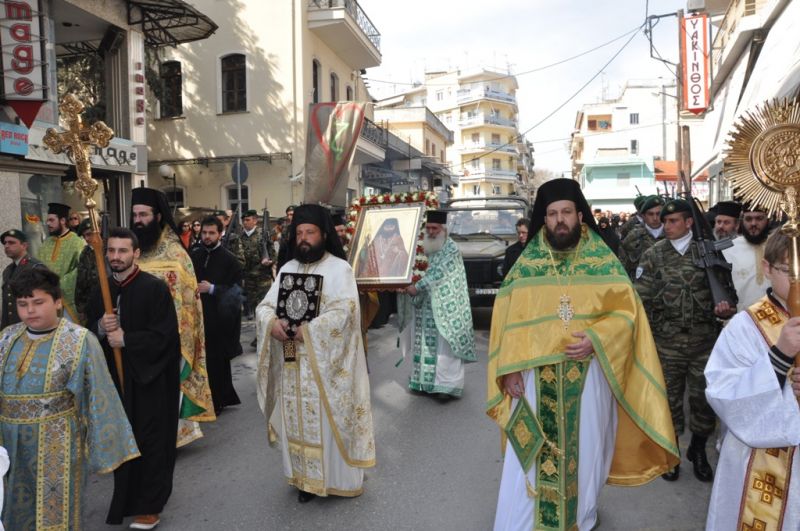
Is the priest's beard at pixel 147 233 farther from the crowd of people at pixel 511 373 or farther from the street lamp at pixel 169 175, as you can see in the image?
the street lamp at pixel 169 175

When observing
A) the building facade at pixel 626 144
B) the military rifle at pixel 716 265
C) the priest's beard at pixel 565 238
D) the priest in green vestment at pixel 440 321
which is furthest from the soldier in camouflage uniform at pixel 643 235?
the building facade at pixel 626 144

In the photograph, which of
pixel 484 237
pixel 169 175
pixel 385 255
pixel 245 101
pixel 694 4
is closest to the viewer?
pixel 385 255

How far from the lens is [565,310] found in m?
3.53

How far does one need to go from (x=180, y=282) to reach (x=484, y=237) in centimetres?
760

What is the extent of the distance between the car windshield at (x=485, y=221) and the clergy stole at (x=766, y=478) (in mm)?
9421

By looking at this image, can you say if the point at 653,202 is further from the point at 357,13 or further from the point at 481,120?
the point at 481,120

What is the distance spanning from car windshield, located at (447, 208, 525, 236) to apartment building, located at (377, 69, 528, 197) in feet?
187

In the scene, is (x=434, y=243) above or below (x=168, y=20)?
below

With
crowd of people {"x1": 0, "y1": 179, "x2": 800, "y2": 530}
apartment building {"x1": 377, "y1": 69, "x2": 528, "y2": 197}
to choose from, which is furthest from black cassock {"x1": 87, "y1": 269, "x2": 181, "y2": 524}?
apartment building {"x1": 377, "y1": 69, "x2": 528, "y2": 197}

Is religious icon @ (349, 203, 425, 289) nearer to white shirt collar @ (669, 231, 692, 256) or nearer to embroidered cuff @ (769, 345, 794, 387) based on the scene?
white shirt collar @ (669, 231, 692, 256)

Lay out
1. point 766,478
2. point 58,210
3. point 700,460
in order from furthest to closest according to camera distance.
A: point 58,210
point 700,460
point 766,478

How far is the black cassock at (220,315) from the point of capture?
21.7 feet

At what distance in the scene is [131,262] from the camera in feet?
13.4

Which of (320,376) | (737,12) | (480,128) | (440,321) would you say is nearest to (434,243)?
(440,321)
